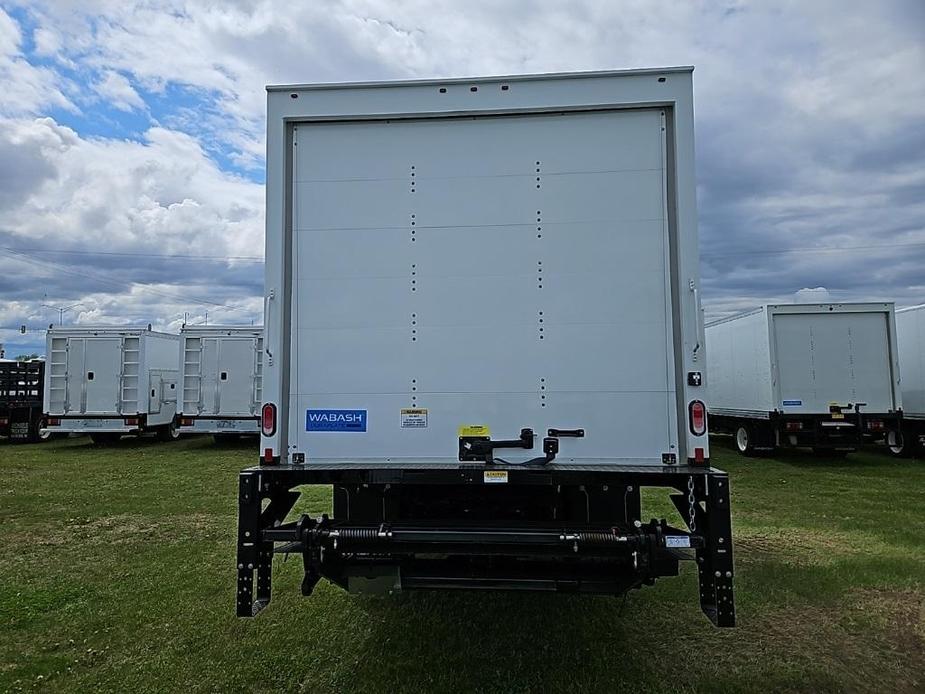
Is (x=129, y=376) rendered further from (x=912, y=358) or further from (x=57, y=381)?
(x=912, y=358)

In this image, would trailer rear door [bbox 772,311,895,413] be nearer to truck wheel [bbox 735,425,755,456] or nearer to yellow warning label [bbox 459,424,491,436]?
truck wheel [bbox 735,425,755,456]

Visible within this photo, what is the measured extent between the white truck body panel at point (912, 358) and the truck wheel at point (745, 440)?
11.5 feet

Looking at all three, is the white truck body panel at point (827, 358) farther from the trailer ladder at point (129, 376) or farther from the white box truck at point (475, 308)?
the trailer ladder at point (129, 376)

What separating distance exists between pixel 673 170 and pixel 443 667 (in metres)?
3.21

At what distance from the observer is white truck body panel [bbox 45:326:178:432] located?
57.2 ft

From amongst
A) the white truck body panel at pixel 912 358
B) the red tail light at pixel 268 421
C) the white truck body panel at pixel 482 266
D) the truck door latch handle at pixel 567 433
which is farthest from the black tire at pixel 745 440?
the red tail light at pixel 268 421

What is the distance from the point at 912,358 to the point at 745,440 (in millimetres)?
4453

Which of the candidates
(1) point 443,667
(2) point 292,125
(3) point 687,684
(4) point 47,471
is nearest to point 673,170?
(2) point 292,125

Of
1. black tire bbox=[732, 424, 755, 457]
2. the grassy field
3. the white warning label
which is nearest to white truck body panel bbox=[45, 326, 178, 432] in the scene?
the grassy field

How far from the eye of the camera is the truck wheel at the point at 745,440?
15.7 metres

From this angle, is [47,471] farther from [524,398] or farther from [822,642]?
[822,642]

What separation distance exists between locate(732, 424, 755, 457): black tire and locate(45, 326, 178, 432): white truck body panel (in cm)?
1527

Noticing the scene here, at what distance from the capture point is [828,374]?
14242 millimetres

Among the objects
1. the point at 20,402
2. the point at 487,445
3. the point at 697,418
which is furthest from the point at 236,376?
the point at 697,418
